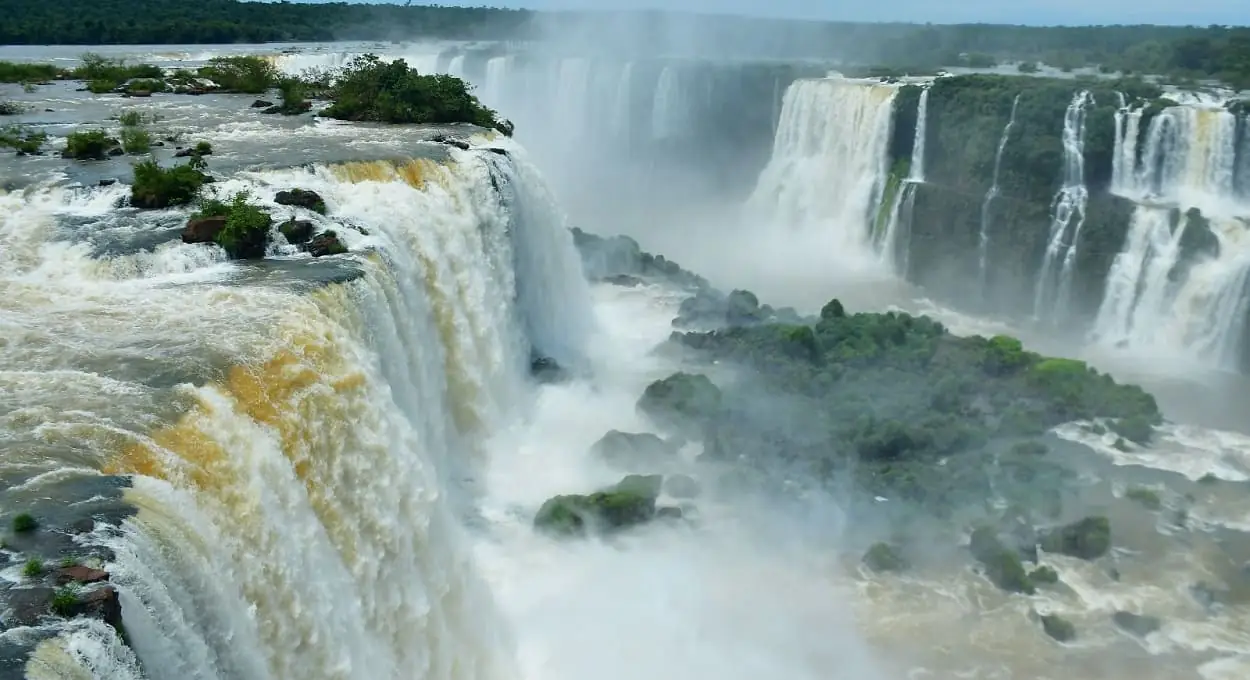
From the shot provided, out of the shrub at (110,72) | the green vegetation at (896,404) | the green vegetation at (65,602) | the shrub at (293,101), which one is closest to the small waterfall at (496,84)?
the shrub at (110,72)

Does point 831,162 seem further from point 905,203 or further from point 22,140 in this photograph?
point 22,140

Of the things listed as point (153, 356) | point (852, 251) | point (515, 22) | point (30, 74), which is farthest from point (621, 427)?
point (515, 22)

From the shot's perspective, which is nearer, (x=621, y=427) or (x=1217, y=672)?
(x=1217, y=672)

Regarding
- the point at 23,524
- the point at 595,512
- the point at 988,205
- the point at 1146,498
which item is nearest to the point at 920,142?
the point at 988,205

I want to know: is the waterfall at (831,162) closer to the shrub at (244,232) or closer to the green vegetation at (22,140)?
the shrub at (244,232)

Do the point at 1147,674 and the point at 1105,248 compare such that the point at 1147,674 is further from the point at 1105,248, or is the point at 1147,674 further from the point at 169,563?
the point at 1105,248

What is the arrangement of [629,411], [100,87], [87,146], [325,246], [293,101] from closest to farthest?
Result: [325,246], [87,146], [629,411], [293,101], [100,87]
